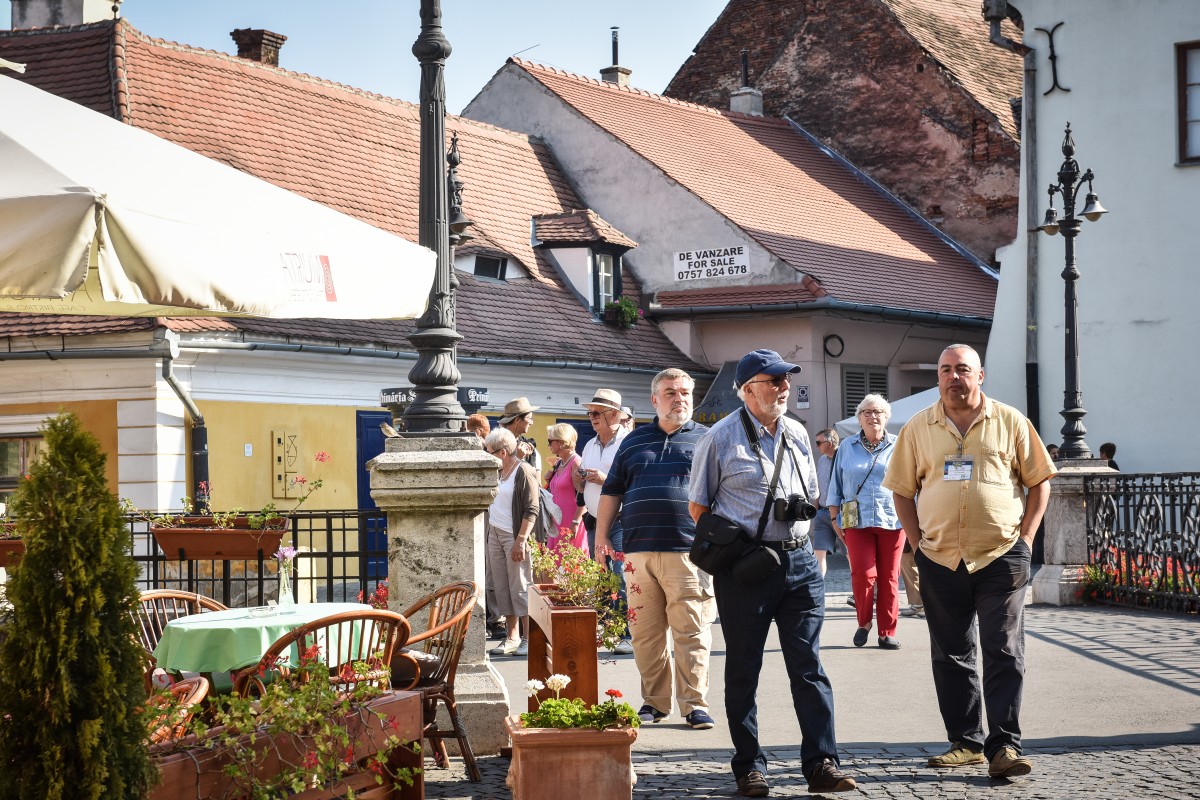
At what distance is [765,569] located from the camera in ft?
22.2

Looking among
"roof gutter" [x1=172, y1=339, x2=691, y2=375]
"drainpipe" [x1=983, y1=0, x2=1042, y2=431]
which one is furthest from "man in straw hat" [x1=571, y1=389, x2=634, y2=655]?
"drainpipe" [x1=983, y1=0, x2=1042, y2=431]

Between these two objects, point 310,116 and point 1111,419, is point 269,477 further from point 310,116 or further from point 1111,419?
point 1111,419

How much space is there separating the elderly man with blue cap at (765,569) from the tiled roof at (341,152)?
12448mm

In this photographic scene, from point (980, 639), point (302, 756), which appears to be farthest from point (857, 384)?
point (302, 756)

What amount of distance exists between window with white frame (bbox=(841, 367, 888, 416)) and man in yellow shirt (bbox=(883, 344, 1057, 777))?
62.5 feet

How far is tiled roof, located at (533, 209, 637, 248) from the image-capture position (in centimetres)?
2575

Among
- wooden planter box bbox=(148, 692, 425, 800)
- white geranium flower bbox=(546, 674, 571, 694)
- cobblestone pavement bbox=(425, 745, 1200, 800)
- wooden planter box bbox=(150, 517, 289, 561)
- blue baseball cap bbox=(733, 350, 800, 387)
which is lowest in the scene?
cobblestone pavement bbox=(425, 745, 1200, 800)

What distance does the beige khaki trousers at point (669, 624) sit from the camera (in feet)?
27.1

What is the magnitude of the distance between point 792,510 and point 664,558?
1546mm

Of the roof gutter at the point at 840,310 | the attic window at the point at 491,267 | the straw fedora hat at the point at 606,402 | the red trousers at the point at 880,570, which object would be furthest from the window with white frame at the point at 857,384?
the straw fedora hat at the point at 606,402

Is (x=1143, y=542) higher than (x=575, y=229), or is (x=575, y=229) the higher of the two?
(x=575, y=229)

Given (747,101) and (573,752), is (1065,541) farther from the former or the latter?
(747,101)

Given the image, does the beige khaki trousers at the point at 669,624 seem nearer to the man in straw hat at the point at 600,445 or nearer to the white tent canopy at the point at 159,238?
the white tent canopy at the point at 159,238

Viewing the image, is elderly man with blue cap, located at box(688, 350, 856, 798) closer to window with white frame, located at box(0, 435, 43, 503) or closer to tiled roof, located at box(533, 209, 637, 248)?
window with white frame, located at box(0, 435, 43, 503)
